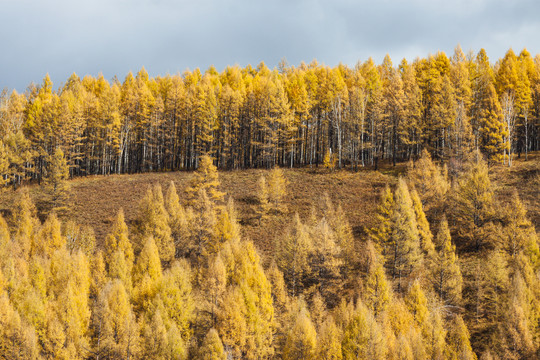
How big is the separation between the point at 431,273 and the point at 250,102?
47952mm

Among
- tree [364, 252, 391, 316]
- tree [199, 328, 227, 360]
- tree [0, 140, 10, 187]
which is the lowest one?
tree [199, 328, 227, 360]

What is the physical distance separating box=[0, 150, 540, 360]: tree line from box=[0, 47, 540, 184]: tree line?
18.2m

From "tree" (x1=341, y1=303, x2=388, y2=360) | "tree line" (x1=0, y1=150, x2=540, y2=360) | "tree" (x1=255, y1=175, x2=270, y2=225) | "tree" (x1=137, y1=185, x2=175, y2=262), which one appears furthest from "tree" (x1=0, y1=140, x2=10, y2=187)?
"tree" (x1=341, y1=303, x2=388, y2=360)

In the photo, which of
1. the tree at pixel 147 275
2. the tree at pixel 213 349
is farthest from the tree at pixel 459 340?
the tree at pixel 147 275

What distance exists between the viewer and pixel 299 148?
2958 inches

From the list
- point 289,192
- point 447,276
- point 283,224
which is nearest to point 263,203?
point 283,224

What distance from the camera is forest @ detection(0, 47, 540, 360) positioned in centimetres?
3509

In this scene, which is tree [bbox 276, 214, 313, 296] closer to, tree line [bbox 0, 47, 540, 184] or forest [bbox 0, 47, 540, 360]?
forest [bbox 0, 47, 540, 360]

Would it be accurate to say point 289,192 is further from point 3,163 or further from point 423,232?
point 3,163

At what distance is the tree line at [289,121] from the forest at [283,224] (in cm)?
44

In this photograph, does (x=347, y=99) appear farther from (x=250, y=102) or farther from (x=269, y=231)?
(x=269, y=231)

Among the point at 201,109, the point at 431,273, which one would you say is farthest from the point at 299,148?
the point at 431,273

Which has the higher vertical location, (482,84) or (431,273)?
(482,84)

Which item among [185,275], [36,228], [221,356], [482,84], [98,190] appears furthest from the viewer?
[482,84]
